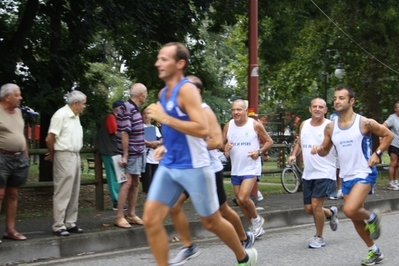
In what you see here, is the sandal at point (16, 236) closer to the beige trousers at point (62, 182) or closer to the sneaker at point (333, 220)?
the beige trousers at point (62, 182)

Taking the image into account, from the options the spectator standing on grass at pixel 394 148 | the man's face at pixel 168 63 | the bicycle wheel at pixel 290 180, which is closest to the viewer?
the man's face at pixel 168 63

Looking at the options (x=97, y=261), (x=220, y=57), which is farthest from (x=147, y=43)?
(x=220, y=57)

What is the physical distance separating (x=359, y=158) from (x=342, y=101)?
0.62 m

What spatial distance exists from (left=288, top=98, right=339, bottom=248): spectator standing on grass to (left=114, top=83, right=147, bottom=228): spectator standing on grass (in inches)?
81.0

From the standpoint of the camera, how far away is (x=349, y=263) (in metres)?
8.15

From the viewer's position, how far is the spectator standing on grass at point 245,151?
979cm

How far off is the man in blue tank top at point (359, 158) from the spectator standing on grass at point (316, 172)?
1393 millimetres

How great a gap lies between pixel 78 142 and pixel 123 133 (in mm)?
853

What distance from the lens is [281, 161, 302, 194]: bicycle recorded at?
17.1 m

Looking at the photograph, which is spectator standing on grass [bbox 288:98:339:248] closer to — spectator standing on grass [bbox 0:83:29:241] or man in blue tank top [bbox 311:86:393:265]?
man in blue tank top [bbox 311:86:393:265]

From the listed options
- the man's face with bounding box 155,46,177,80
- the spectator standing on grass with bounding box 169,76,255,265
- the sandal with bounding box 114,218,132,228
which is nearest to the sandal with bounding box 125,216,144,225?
the sandal with bounding box 114,218,132,228

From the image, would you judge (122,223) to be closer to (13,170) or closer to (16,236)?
(16,236)

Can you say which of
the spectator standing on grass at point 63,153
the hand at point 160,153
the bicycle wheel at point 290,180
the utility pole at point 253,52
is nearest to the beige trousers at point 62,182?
the spectator standing on grass at point 63,153

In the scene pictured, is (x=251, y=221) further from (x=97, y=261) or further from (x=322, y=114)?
(x=97, y=261)
